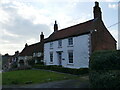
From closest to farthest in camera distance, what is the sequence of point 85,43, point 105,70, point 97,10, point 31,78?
1. point 105,70
2. point 31,78
3. point 85,43
4. point 97,10

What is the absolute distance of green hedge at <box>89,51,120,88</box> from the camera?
28.9 feet

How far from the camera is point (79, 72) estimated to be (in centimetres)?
1870

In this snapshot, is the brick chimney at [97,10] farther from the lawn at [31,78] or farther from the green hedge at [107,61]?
the green hedge at [107,61]

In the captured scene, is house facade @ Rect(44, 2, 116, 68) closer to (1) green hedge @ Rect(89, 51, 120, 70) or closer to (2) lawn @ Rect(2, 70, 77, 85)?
(2) lawn @ Rect(2, 70, 77, 85)

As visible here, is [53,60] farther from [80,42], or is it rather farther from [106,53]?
[106,53]

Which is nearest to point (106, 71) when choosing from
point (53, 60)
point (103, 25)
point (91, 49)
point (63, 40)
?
point (91, 49)

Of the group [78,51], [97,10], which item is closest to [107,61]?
[78,51]

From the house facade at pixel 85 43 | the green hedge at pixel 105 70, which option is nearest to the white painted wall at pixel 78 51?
the house facade at pixel 85 43

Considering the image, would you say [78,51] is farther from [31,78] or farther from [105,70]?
[105,70]

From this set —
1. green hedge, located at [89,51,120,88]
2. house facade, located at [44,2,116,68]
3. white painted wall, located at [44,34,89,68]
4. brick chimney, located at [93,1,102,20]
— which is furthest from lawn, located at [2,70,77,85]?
brick chimney, located at [93,1,102,20]

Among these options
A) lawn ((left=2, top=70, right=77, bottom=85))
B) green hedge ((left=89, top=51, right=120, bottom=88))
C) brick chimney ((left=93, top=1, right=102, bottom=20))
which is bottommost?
lawn ((left=2, top=70, right=77, bottom=85))

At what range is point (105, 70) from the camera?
31.7ft

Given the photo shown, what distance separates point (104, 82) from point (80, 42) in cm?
1446

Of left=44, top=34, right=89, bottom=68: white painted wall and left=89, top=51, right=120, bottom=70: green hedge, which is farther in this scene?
left=44, top=34, right=89, bottom=68: white painted wall
